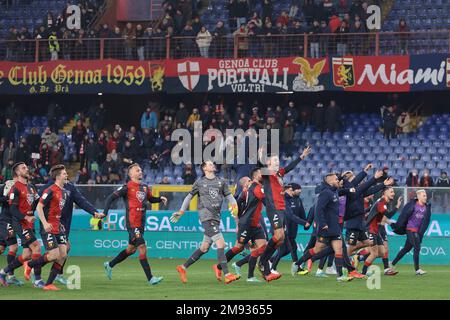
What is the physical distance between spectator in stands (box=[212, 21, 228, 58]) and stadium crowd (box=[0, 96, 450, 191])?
1937 millimetres

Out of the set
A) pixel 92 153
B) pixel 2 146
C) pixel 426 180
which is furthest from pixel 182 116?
pixel 426 180

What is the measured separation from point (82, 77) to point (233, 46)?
5.99 m

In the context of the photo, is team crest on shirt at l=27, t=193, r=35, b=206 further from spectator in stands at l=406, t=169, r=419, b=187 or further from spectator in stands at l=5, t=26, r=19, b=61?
spectator in stands at l=5, t=26, r=19, b=61

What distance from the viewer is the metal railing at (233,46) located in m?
39.7

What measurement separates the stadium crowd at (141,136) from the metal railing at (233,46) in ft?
6.32

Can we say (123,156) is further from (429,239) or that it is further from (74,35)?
(429,239)

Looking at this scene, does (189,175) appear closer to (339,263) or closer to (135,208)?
(339,263)

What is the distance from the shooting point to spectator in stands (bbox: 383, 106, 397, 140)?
131 ft

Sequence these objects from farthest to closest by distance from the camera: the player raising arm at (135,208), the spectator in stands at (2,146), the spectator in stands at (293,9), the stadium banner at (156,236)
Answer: the spectator in stands at (293,9)
the spectator in stands at (2,146)
the stadium banner at (156,236)
the player raising arm at (135,208)

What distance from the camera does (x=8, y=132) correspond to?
42531 mm

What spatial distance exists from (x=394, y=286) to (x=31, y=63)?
25342 mm

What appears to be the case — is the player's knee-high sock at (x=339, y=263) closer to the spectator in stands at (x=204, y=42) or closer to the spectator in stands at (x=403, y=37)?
the spectator in stands at (x=403, y=37)

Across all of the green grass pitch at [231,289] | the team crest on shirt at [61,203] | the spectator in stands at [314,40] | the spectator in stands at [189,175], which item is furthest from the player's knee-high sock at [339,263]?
the spectator in stands at [314,40]
